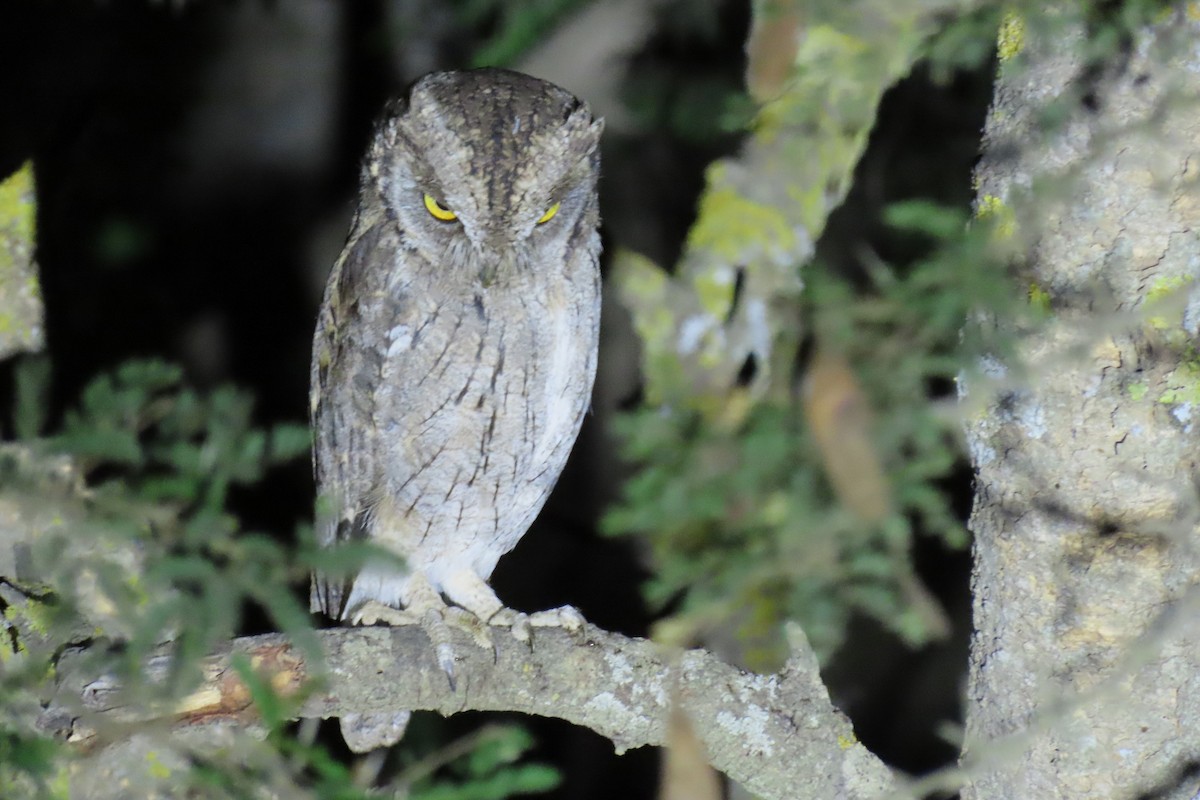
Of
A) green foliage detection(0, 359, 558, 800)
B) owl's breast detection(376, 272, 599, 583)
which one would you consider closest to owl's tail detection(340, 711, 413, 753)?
owl's breast detection(376, 272, 599, 583)

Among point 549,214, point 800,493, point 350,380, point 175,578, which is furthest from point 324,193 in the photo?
point 175,578

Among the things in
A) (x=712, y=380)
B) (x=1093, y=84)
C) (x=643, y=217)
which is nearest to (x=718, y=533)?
(x=712, y=380)

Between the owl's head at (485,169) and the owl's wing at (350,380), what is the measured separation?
92 mm

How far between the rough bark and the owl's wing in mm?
944

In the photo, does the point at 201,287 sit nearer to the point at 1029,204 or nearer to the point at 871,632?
the point at 871,632

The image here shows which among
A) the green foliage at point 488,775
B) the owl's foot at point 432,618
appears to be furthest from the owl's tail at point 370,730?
the green foliage at point 488,775

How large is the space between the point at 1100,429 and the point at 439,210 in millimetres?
973

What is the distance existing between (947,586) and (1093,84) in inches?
75.8

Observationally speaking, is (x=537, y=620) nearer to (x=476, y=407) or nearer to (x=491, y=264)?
(x=476, y=407)

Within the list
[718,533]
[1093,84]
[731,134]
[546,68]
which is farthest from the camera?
[546,68]

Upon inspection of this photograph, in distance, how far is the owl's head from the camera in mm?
1550

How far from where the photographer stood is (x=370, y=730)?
213 centimetres

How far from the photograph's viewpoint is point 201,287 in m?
3.37

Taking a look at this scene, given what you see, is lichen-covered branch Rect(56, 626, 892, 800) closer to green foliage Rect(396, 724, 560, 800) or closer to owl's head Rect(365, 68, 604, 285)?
green foliage Rect(396, 724, 560, 800)
